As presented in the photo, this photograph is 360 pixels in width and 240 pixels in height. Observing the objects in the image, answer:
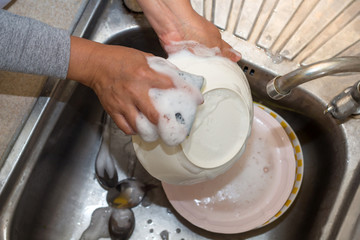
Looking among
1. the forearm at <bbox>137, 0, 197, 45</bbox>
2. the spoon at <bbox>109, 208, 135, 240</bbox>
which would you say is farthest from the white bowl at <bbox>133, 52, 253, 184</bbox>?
the spoon at <bbox>109, 208, 135, 240</bbox>

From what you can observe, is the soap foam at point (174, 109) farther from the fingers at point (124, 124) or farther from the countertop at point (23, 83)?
the countertop at point (23, 83)

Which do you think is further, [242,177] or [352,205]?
[242,177]

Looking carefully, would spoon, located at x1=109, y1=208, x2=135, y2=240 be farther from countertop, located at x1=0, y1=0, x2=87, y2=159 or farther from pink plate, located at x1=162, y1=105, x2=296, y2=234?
countertop, located at x1=0, y1=0, x2=87, y2=159

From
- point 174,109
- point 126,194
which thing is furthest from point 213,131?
point 126,194

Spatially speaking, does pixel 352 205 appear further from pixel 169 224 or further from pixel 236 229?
pixel 169 224

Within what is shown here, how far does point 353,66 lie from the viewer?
436mm

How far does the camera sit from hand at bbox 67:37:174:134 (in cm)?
47

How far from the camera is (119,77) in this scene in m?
0.50

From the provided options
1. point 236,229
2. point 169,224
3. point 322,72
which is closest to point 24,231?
point 169,224

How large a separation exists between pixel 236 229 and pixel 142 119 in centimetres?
38

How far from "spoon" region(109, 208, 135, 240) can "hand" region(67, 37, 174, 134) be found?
1.22ft

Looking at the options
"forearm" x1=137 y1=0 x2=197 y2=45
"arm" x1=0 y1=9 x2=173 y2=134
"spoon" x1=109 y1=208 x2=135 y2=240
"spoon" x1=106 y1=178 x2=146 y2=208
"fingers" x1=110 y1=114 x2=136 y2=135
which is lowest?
"spoon" x1=109 y1=208 x2=135 y2=240

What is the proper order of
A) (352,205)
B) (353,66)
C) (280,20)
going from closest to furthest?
(353,66) → (352,205) → (280,20)

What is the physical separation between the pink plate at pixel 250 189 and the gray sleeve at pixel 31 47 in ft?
1.26
